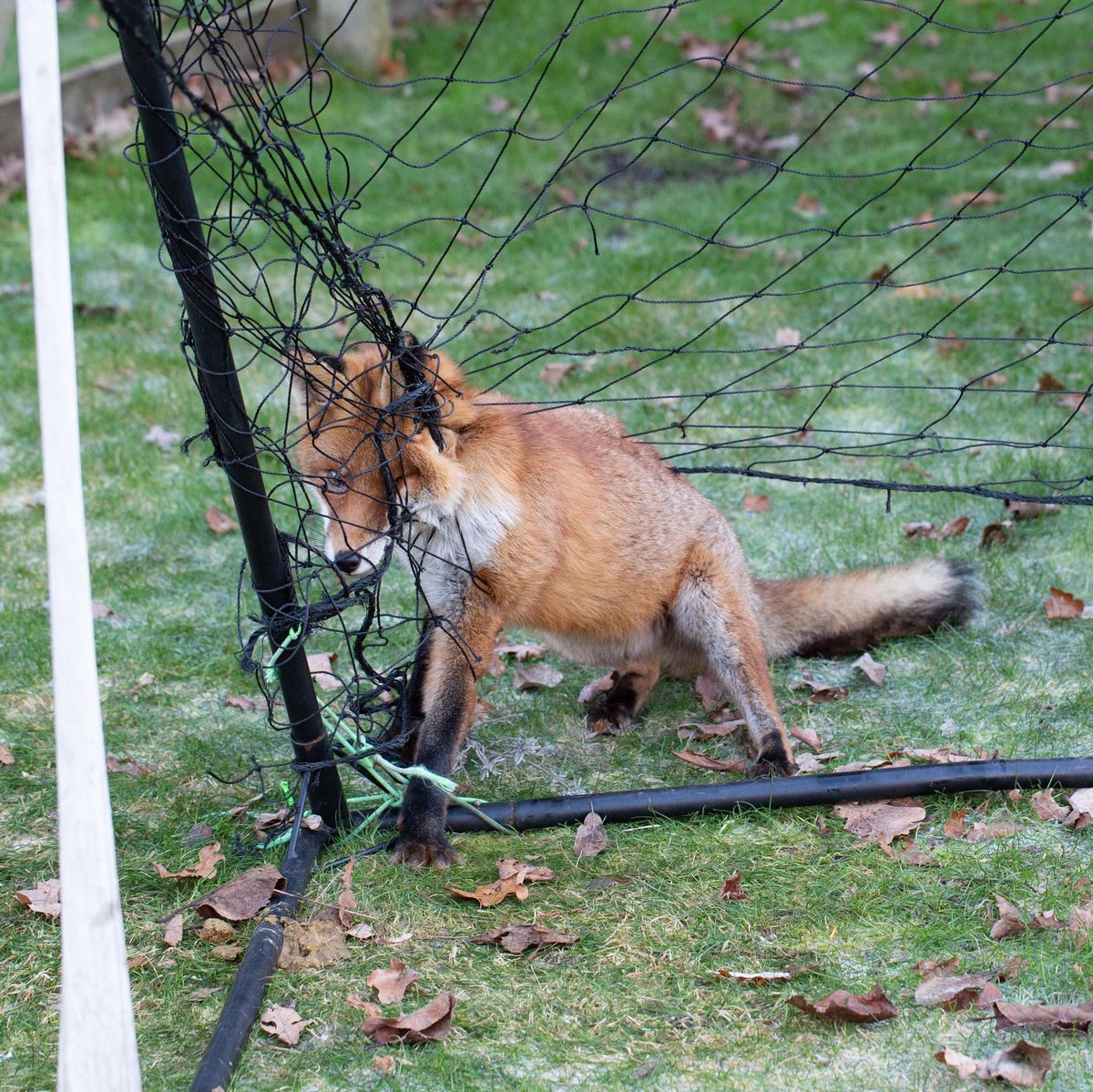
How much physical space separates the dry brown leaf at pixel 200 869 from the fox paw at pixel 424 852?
0.49m

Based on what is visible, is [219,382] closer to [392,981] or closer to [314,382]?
[314,382]

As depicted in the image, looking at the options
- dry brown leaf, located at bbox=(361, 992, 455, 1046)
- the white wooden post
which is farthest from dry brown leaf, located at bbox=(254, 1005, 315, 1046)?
the white wooden post

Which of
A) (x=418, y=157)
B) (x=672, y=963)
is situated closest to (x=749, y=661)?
(x=672, y=963)

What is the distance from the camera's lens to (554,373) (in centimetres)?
685

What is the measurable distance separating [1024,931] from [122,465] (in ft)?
15.8

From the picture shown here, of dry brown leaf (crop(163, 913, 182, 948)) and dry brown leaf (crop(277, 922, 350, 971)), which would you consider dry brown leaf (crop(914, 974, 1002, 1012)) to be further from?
dry brown leaf (crop(163, 913, 182, 948))

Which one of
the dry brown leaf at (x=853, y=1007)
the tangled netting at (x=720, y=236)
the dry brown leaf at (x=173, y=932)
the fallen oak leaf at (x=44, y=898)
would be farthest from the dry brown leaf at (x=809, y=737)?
the fallen oak leaf at (x=44, y=898)

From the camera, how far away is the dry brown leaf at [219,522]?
220 inches

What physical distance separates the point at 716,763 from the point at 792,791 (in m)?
0.48

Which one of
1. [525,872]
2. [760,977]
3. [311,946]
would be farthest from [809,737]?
[311,946]

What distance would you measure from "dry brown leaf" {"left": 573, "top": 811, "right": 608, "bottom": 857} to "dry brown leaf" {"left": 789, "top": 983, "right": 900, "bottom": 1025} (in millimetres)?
836

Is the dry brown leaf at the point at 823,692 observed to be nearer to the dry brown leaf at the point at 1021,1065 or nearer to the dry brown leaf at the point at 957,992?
the dry brown leaf at the point at 957,992

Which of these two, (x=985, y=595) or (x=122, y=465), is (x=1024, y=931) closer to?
(x=985, y=595)

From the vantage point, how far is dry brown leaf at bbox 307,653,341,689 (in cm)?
449
